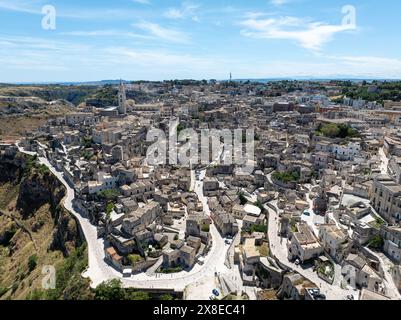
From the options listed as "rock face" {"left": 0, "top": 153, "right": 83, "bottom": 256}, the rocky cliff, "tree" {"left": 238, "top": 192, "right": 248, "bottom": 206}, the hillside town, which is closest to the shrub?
the rocky cliff

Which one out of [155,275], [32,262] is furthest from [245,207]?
[32,262]

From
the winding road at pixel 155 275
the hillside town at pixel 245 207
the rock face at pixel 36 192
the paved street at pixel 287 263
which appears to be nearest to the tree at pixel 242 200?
the hillside town at pixel 245 207

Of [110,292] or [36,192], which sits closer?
[110,292]

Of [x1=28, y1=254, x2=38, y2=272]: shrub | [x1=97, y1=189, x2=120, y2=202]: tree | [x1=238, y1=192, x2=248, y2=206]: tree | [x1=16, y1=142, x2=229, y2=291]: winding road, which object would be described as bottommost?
[x1=28, y1=254, x2=38, y2=272]: shrub

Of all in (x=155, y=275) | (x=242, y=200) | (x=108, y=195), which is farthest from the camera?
(x=242, y=200)

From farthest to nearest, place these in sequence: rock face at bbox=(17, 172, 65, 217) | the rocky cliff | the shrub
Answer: rock face at bbox=(17, 172, 65, 217) < the shrub < the rocky cliff

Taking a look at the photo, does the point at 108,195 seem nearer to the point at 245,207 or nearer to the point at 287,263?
the point at 245,207

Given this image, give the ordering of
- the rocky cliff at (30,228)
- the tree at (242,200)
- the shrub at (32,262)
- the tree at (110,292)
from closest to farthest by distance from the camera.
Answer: the tree at (110,292) < the rocky cliff at (30,228) < the shrub at (32,262) < the tree at (242,200)

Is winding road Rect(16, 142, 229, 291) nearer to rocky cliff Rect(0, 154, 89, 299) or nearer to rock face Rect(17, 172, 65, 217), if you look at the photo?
rocky cliff Rect(0, 154, 89, 299)

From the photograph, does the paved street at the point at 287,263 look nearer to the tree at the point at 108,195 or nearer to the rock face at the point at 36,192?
the tree at the point at 108,195
